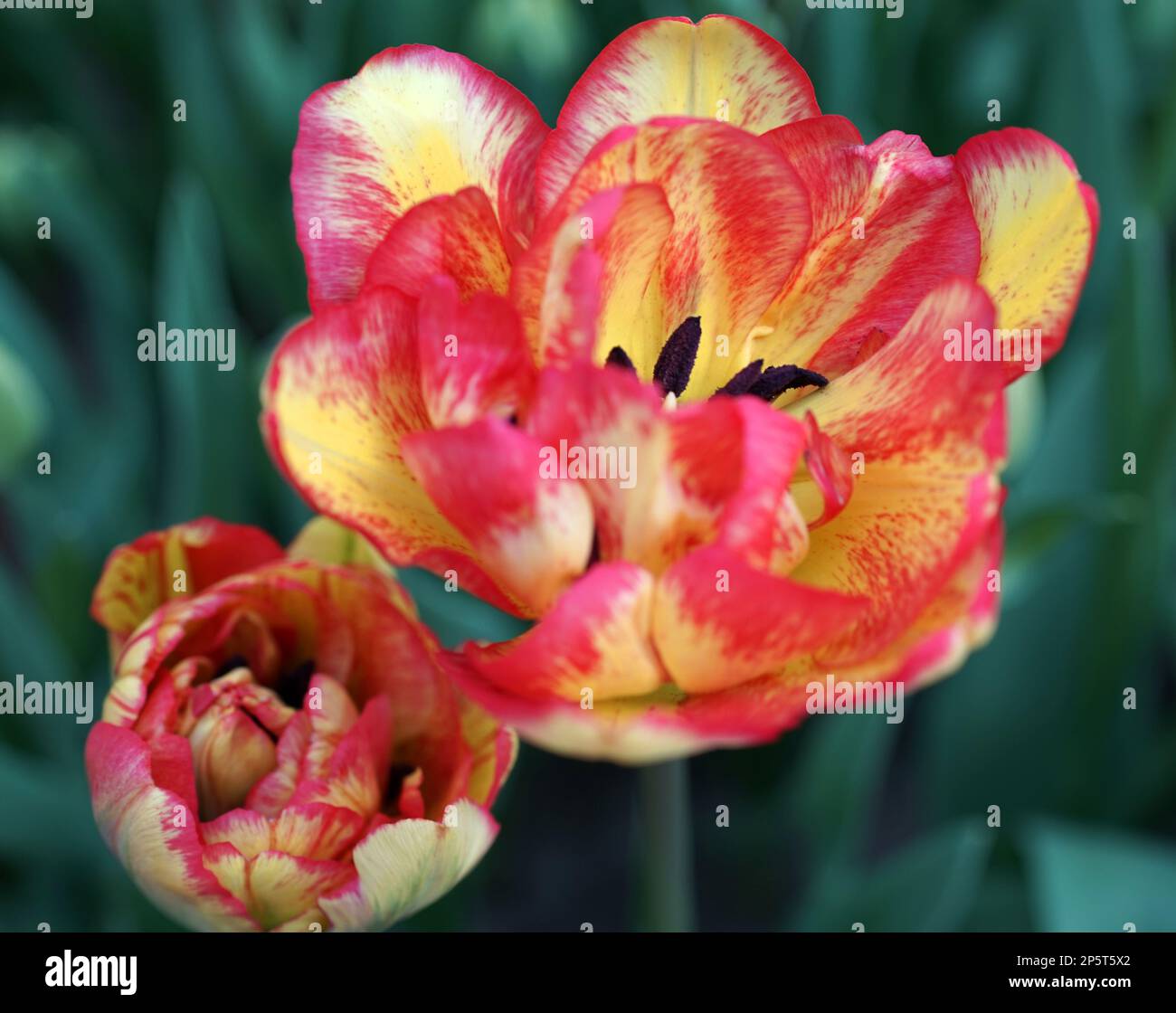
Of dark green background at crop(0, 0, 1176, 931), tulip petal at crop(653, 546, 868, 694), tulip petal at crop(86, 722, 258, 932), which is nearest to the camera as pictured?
tulip petal at crop(653, 546, 868, 694)

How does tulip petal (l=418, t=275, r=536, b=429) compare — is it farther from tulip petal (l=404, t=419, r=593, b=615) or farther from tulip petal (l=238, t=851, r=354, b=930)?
tulip petal (l=238, t=851, r=354, b=930)

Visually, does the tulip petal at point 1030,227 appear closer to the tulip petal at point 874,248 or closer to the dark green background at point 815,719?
the tulip petal at point 874,248

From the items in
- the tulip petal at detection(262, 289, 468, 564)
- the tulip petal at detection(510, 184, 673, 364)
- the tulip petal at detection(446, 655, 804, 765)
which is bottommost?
the tulip petal at detection(446, 655, 804, 765)

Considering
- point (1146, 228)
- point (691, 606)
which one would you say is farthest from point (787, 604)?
point (1146, 228)

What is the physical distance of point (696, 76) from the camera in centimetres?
54

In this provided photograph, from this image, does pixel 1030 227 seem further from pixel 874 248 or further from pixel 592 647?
pixel 592 647

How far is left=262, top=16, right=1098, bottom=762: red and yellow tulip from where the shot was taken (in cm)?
41

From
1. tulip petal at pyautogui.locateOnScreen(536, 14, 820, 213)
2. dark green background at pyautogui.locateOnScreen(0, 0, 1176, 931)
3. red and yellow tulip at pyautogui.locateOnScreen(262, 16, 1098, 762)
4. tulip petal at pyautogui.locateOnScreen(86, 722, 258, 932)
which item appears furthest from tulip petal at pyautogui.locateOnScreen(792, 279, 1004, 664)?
dark green background at pyautogui.locateOnScreen(0, 0, 1176, 931)

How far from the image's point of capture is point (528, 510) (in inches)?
16.6

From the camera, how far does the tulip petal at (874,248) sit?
0.51m

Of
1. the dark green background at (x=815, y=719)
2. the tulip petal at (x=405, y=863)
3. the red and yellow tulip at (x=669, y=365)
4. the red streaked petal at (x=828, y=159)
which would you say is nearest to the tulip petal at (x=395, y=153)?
the red and yellow tulip at (x=669, y=365)

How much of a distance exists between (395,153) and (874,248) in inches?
7.6

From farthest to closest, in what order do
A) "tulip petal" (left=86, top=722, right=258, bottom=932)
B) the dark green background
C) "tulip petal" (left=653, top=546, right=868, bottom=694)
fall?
the dark green background → "tulip petal" (left=86, top=722, right=258, bottom=932) → "tulip petal" (left=653, top=546, right=868, bottom=694)

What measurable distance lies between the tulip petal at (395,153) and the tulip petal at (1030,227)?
0.59 ft
